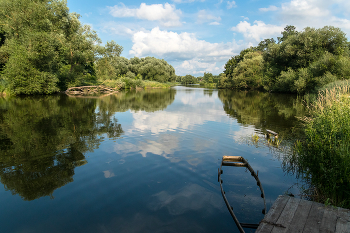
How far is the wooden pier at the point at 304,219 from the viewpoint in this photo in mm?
3812

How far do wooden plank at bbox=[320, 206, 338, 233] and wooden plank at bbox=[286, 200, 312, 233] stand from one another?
292 mm

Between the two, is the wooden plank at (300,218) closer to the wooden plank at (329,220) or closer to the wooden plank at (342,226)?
the wooden plank at (329,220)

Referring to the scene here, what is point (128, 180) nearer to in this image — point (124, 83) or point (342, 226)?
point (342, 226)

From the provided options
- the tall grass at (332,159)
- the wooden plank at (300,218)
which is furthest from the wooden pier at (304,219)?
the tall grass at (332,159)

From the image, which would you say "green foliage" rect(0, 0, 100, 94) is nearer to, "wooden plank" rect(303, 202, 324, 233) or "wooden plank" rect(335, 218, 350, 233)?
"wooden plank" rect(303, 202, 324, 233)

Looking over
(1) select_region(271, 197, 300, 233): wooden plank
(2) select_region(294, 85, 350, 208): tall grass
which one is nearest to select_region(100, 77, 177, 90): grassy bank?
(2) select_region(294, 85, 350, 208): tall grass

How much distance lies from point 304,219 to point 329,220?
47 centimetres

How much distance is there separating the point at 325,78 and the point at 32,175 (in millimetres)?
35439

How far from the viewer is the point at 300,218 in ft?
13.6

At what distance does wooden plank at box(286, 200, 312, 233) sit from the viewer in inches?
150

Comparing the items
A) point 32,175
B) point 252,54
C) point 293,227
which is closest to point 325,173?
point 293,227

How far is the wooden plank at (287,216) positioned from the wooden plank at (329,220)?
1.71 feet

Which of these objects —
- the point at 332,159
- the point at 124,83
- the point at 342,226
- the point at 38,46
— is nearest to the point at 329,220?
the point at 342,226

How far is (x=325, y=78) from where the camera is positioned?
94.8ft
